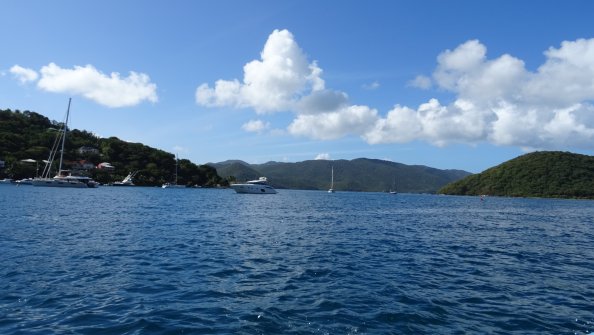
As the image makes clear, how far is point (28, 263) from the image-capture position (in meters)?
21.0

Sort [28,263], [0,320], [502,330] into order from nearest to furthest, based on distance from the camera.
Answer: [0,320]
[502,330]
[28,263]

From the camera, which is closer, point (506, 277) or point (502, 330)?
point (502, 330)

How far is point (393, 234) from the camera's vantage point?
41.7m

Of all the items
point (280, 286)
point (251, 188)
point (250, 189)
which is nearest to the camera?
point (280, 286)

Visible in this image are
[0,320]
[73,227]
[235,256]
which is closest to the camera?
[0,320]

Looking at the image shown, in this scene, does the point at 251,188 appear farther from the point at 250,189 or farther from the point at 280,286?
the point at 280,286

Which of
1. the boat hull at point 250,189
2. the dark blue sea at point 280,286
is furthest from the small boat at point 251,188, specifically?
the dark blue sea at point 280,286

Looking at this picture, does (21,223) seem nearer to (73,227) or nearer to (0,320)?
(73,227)

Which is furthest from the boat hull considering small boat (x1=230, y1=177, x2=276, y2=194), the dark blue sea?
the dark blue sea

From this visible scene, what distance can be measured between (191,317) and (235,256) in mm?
12214

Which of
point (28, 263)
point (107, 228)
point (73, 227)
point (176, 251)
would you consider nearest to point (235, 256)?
point (176, 251)

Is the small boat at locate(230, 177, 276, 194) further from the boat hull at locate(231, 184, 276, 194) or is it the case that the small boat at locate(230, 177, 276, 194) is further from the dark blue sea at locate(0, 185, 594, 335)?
the dark blue sea at locate(0, 185, 594, 335)

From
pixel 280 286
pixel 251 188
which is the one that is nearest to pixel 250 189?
pixel 251 188

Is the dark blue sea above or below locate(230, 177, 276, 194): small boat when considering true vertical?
below
